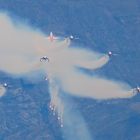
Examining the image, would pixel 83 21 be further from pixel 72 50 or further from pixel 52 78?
pixel 52 78

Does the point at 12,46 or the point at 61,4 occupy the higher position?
the point at 61,4

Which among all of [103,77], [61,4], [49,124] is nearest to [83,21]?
[61,4]

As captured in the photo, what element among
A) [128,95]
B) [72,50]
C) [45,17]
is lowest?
[128,95]

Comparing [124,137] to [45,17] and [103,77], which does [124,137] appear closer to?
[103,77]

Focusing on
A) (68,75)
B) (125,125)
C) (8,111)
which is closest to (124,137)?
(125,125)
